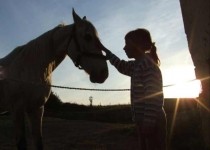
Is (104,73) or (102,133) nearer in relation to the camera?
(104,73)

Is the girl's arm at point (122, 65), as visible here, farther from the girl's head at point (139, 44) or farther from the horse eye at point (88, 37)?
the horse eye at point (88, 37)

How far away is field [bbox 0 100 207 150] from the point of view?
A: 9.13 metres

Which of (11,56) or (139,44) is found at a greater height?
(11,56)

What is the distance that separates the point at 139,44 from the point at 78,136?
794cm

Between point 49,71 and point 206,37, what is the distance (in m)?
2.64

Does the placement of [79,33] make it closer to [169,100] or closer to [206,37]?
[206,37]

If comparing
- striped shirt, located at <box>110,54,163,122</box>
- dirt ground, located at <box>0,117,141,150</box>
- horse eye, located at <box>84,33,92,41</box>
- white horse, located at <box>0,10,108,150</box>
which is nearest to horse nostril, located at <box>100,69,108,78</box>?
white horse, located at <box>0,10,108,150</box>

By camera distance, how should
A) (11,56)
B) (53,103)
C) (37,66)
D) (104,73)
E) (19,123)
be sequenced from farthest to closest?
(53,103), (11,56), (37,66), (19,123), (104,73)

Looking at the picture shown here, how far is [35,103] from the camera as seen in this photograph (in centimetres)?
592

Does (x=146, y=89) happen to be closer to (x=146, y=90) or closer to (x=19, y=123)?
(x=146, y=90)

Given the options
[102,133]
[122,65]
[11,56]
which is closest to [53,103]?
[102,133]

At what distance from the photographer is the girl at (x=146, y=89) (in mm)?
3580

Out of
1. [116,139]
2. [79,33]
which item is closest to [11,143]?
[116,139]

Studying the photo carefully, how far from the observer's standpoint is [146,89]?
3.62 meters
